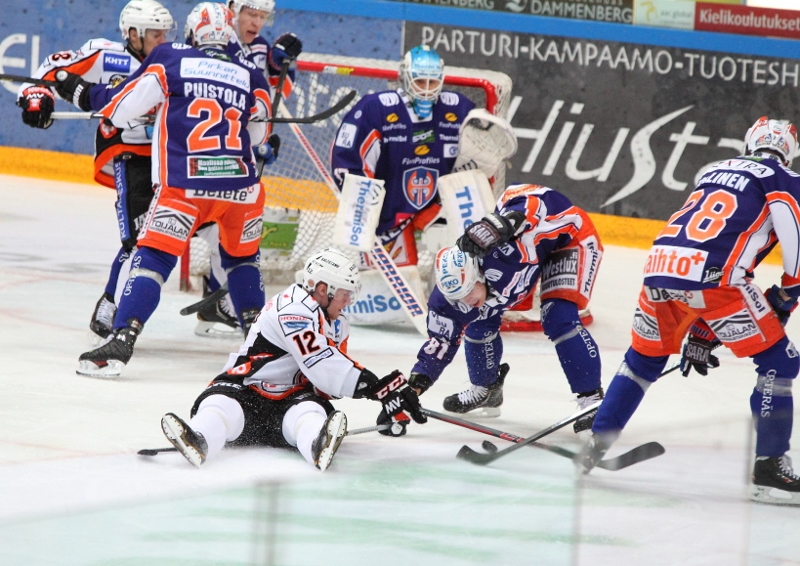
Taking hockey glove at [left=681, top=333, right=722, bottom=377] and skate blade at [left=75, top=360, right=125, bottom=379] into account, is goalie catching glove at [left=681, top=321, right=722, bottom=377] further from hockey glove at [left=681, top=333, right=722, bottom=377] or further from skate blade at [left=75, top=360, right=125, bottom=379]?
skate blade at [left=75, top=360, right=125, bottom=379]

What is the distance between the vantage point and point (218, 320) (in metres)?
5.64

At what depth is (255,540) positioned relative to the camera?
186 centimetres

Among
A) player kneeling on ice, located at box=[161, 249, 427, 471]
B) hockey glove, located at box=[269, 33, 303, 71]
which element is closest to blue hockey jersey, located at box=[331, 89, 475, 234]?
hockey glove, located at box=[269, 33, 303, 71]

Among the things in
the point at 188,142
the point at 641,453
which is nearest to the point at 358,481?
the point at 641,453

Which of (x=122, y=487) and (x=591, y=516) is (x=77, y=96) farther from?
(x=591, y=516)

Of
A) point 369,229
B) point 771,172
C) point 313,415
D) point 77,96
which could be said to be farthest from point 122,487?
point 369,229

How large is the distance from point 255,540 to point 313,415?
1695 millimetres

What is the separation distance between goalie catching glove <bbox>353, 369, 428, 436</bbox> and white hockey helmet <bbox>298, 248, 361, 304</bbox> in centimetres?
25

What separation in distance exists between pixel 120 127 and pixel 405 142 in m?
1.41

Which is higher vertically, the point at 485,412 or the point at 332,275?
the point at 332,275

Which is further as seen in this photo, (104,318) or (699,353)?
(104,318)

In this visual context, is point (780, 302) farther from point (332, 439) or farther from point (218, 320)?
point (218, 320)

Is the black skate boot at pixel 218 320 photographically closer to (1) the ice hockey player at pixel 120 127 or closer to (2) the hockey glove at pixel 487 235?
(1) the ice hockey player at pixel 120 127

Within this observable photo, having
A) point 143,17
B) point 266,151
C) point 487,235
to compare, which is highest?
point 143,17
